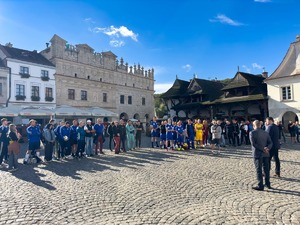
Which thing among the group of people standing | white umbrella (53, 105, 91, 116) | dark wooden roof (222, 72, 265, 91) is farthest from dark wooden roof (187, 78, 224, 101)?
the group of people standing

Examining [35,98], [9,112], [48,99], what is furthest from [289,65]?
[35,98]

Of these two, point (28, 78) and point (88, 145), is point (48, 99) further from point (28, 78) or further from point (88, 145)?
point (88, 145)

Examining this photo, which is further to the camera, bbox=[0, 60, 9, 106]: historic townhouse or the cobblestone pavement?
bbox=[0, 60, 9, 106]: historic townhouse

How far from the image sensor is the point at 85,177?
7770 millimetres

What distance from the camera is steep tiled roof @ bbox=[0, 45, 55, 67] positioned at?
28375 mm

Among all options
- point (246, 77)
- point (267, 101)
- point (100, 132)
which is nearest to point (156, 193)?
point (100, 132)

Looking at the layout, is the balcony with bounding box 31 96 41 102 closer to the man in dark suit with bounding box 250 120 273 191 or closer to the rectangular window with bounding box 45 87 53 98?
the rectangular window with bounding box 45 87 53 98

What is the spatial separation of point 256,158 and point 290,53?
24.7 meters

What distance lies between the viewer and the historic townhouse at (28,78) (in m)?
27.4

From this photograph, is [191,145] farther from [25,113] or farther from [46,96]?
[46,96]

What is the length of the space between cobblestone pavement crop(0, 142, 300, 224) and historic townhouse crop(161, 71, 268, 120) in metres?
19.5

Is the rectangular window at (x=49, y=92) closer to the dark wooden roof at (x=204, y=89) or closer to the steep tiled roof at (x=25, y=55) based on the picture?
the steep tiled roof at (x=25, y=55)

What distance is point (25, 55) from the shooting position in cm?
3050

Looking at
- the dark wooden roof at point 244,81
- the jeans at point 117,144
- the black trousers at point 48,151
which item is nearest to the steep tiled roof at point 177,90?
the dark wooden roof at point 244,81
